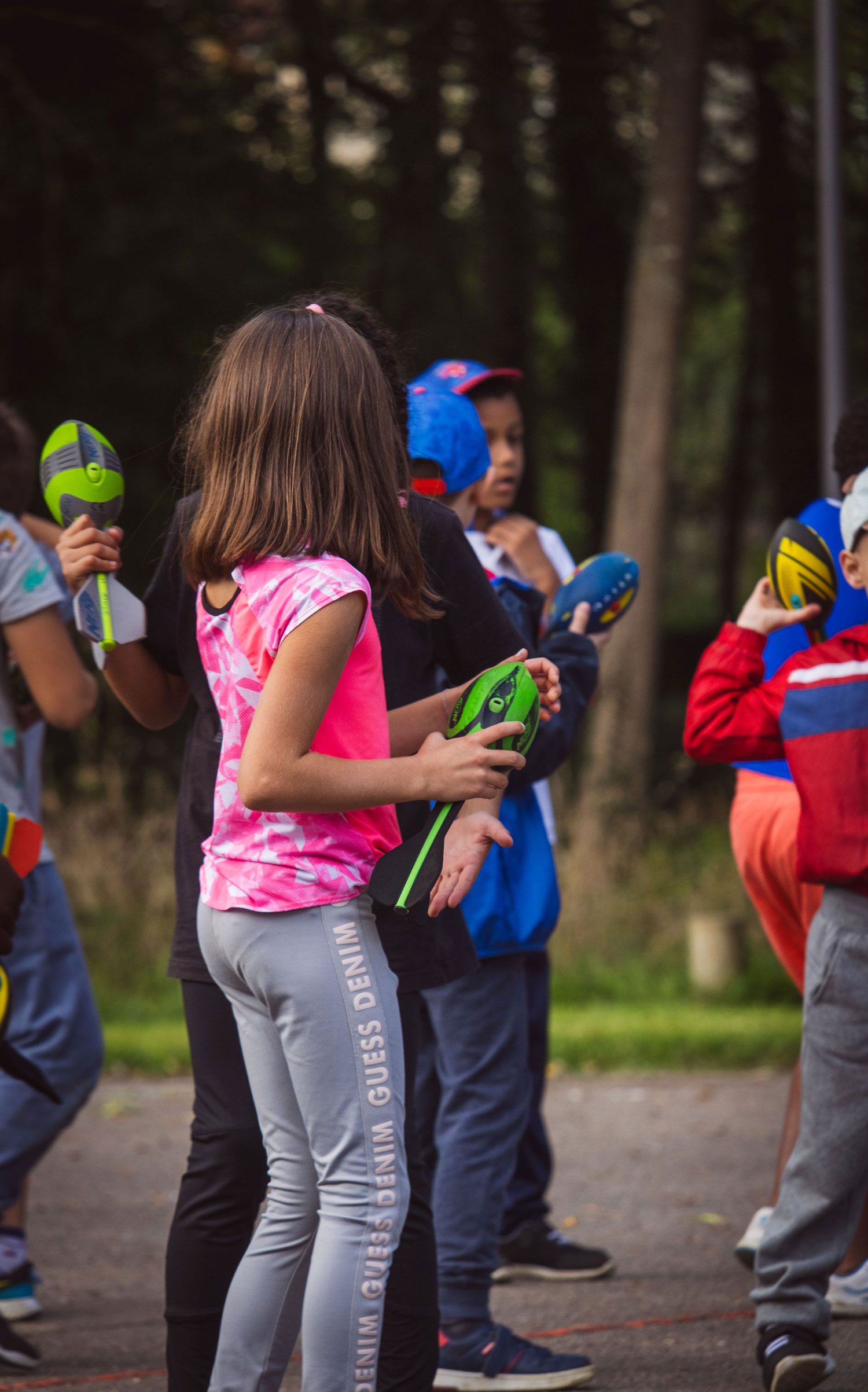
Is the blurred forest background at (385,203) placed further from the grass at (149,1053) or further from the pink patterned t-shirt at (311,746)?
the pink patterned t-shirt at (311,746)

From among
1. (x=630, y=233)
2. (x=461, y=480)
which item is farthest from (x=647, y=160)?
(x=461, y=480)

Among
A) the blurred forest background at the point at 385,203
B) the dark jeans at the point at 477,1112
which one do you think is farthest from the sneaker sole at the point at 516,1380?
the blurred forest background at the point at 385,203

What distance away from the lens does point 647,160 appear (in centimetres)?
1195

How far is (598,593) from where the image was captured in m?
3.21

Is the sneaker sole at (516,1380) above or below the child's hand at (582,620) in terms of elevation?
below

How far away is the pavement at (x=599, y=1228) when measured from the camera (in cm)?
315

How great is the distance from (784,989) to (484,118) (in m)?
7.32

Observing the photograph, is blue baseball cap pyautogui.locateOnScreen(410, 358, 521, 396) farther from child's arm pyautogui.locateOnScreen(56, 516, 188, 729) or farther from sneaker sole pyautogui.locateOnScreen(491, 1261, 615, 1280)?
sneaker sole pyautogui.locateOnScreen(491, 1261, 615, 1280)

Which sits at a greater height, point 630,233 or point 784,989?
point 630,233

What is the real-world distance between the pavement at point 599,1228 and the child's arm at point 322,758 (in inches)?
61.3

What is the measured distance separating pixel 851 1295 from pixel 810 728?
4.59 feet

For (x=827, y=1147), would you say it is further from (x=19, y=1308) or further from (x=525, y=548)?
(x=19, y=1308)

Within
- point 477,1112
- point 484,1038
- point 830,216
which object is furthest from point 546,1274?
point 830,216

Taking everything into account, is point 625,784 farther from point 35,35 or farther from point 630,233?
point 35,35
